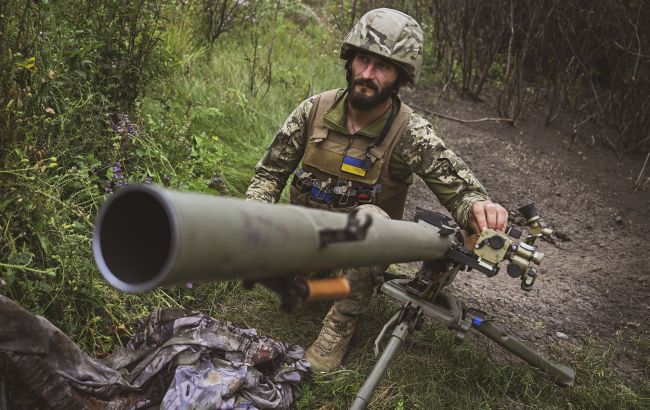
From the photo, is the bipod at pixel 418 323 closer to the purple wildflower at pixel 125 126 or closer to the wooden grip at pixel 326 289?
the wooden grip at pixel 326 289

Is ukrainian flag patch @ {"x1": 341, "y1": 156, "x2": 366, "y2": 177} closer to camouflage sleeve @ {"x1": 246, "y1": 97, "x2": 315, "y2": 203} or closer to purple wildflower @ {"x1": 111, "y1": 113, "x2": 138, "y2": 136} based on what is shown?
camouflage sleeve @ {"x1": 246, "y1": 97, "x2": 315, "y2": 203}

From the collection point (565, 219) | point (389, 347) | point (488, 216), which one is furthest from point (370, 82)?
point (565, 219)

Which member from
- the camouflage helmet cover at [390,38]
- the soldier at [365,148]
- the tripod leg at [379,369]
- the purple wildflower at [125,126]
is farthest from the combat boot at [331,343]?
the purple wildflower at [125,126]

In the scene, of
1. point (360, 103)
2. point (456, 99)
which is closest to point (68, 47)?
point (360, 103)

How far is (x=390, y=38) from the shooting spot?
3.04m

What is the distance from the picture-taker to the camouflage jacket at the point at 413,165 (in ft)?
10.2

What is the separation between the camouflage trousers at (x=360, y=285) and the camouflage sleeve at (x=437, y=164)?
53 cm

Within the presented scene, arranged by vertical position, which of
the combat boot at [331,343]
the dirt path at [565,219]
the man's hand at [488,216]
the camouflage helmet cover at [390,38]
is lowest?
the combat boot at [331,343]

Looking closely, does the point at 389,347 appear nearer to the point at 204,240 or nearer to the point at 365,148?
the point at 365,148

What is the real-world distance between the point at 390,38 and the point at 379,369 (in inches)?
65.0

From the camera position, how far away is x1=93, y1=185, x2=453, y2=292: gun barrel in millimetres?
1057

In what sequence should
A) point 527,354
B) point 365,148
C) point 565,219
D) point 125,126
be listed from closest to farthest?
point 527,354
point 365,148
point 125,126
point 565,219

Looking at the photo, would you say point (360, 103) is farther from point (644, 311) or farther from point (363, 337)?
point (644, 311)

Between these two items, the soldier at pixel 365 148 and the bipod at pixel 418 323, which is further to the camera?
the soldier at pixel 365 148
